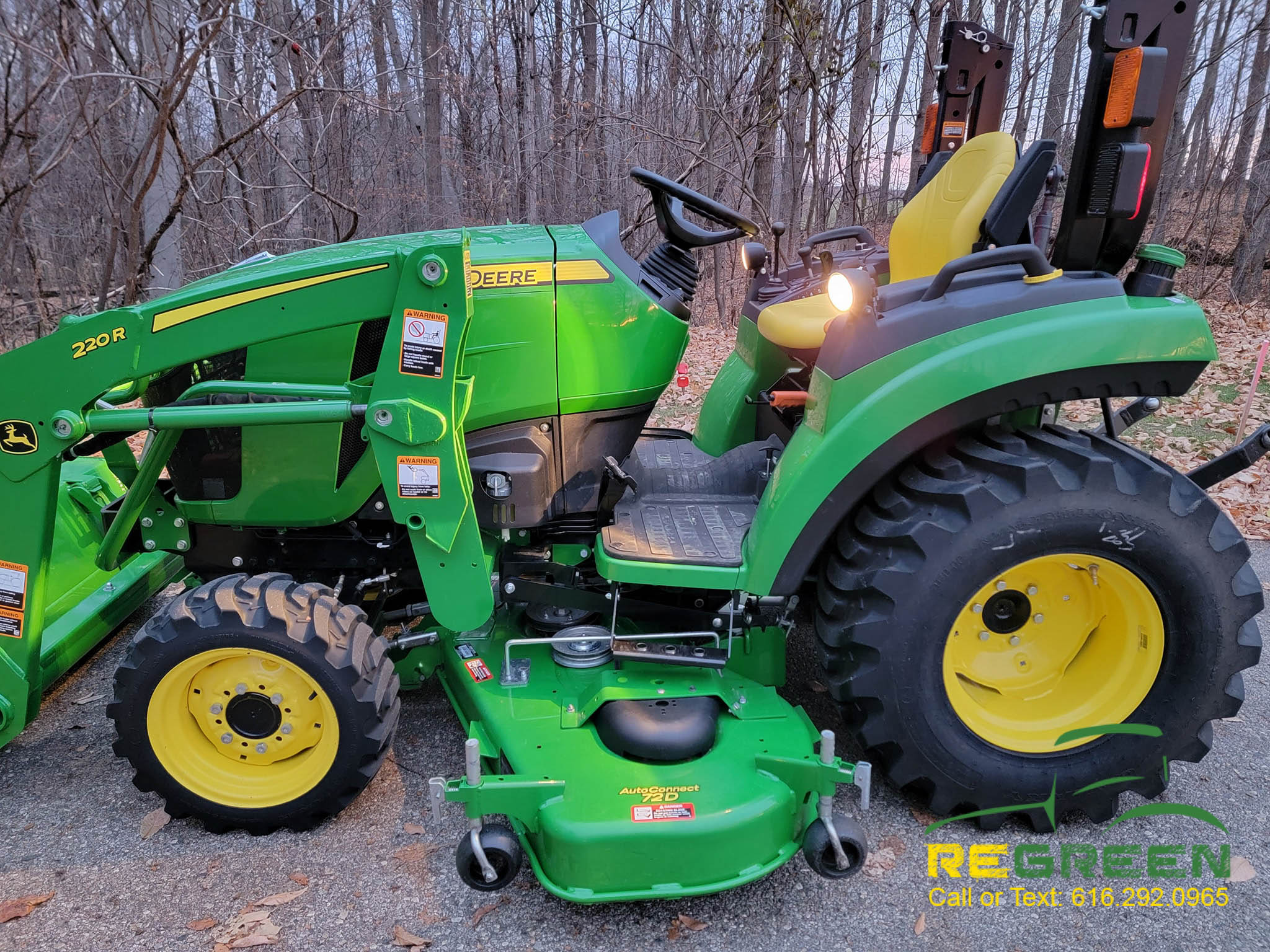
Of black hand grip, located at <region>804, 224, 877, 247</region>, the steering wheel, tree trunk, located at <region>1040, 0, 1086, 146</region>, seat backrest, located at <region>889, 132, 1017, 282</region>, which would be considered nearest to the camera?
the steering wheel

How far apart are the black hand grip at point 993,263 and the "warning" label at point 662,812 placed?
134 centimetres

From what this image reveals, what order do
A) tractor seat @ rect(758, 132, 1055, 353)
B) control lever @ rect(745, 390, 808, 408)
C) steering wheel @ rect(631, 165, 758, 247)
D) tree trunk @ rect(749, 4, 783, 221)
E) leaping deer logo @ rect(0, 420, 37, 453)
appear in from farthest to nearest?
tree trunk @ rect(749, 4, 783, 221), control lever @ rect(745, 390, 808, 408), steering wheel @ rect(631, 165, 758, 247), tractor seat @ rect(758, 132, 1055, 353), leaping deer logo @ rect(0, 420, 37, 453)

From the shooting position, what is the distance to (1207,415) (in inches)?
238

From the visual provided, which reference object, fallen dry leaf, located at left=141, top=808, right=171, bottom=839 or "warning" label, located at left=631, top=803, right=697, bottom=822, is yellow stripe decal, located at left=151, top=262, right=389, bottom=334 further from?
"warning" label, located at left=631, top=803, right=697, bottom=822

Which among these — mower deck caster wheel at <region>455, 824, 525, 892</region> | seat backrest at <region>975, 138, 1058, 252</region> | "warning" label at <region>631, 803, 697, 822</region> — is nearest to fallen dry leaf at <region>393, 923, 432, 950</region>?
mower deck caster wheel at <region>455, 824, 525, 892</region>

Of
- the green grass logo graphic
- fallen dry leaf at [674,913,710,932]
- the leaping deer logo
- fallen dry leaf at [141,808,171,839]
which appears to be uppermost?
the leaping deer logo

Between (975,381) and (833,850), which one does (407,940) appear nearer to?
(833,850)

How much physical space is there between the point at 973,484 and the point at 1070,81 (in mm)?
10227

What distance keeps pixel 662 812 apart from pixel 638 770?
16 centimetres

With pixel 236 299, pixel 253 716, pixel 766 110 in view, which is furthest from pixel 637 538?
pixel 766 110

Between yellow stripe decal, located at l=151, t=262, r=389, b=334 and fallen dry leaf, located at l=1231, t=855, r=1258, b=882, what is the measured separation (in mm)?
2563

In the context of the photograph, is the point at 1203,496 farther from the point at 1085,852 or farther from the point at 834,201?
the point at 834,201

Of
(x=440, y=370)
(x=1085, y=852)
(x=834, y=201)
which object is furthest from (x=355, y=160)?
(x=1085, y=852)

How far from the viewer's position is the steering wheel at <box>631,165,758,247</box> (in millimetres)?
2553
